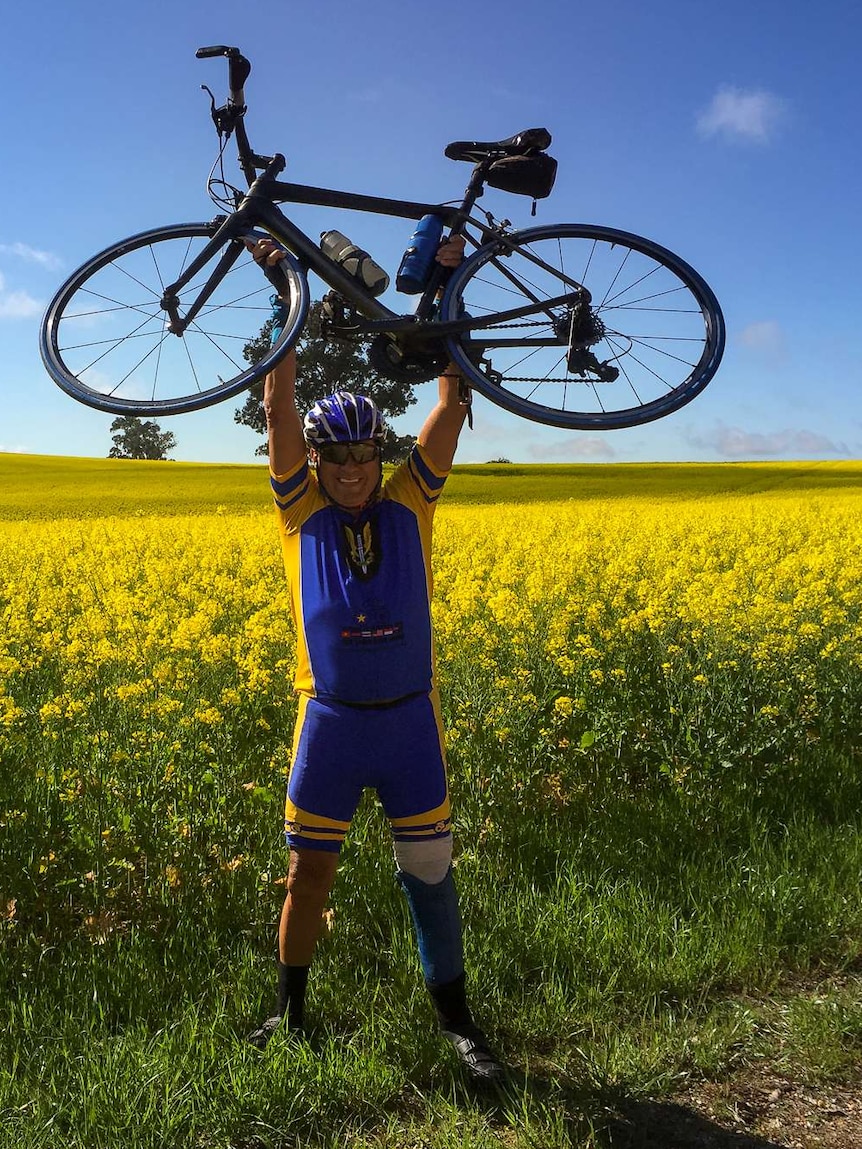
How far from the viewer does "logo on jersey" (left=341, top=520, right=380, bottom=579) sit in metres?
2.86

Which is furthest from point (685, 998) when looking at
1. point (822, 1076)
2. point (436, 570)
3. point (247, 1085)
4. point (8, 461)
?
point (8, 461)

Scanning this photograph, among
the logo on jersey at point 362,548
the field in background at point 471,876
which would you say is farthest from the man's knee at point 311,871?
the logo on jersey at point 362,548

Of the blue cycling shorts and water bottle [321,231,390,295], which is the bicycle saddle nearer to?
water bottle [321,231,390,295]

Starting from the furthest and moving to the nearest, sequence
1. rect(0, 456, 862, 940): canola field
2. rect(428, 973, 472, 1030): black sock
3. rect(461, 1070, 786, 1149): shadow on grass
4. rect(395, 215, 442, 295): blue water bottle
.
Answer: rect(0, 456, 862, 940): canola field < rect(395, 215, 442, 295): blue water bottle < rect(428, 973, 472, 1030): black sock < rect(461, 1070, 786, 1149): shadow on grass

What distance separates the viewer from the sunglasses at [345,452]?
2.86m

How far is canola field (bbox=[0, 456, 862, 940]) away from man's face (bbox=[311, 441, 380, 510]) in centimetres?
174

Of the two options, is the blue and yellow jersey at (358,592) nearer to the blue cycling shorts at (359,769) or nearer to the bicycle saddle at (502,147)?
the blue cycling shorts at (359,769)

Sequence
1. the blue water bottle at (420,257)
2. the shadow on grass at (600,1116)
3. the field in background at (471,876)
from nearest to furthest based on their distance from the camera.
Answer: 1. the shadow on grass at (600,1116)
2. the field in background at (471,876)
3. the blue water bottle at (420,257)

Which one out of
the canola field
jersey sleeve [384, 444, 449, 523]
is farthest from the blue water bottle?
the canola field

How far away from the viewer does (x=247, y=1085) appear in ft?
8.64

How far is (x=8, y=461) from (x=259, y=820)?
39811mm

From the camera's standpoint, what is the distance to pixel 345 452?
287 centimetres

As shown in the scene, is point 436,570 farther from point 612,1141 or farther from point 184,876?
point 612,1141

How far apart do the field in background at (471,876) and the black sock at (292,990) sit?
0.12 metres
